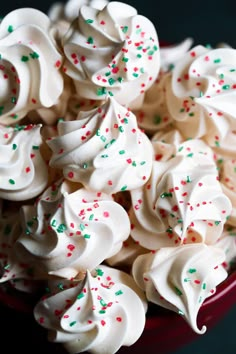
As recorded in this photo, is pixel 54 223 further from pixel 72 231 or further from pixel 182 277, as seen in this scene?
pixel 182 277

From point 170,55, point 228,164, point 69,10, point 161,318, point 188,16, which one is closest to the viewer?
point 161,318

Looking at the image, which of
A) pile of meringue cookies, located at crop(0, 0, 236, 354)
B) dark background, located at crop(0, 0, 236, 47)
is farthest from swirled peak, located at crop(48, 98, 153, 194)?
dark background, located at crop(0, 0, 236, 47)

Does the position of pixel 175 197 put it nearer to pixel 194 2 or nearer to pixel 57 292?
pixel 57 292

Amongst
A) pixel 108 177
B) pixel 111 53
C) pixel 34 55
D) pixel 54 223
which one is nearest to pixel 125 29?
pixel 111 53

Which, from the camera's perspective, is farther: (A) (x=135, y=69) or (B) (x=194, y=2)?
(B) (x=194, y=2)

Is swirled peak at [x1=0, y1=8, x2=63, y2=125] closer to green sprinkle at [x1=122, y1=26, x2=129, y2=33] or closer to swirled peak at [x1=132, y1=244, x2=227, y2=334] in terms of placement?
green sprinkle at [x1=122, y1=26, x2=129, y2=33]

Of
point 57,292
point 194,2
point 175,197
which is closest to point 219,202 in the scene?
point 175,197
